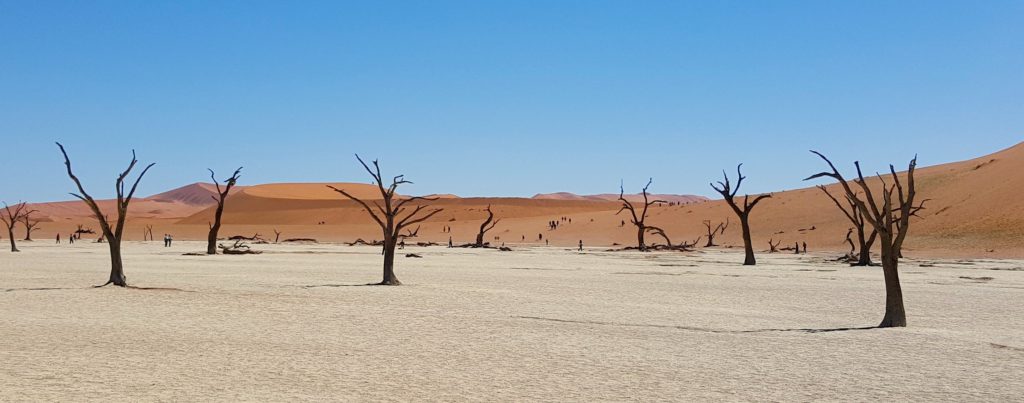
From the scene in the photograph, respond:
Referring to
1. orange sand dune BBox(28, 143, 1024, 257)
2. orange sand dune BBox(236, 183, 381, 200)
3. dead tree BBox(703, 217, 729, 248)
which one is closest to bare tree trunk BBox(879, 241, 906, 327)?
orange sand dune BBox(28, 143, 1024, 257)

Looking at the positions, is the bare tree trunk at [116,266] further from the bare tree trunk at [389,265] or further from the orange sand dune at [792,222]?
the orange sand dune at [792,222]

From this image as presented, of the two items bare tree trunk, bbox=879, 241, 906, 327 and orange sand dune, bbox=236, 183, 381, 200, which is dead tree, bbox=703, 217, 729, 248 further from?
orange sand dune, bbox=236, 183, 381, 200

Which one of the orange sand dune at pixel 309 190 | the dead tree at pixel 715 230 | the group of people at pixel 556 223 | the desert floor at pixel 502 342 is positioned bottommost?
the desert floor at pixel 502 342

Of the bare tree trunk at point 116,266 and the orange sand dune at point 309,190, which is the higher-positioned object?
the orange sand dune at point 309,190

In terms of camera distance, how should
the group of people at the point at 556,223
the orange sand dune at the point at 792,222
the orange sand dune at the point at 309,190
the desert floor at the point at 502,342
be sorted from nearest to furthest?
the desert floor at the point at 502,342 < the orange sand dune at the point at 792,222 < the group of people at the point at 556,223 < the orange sand dune at the point at 309,190

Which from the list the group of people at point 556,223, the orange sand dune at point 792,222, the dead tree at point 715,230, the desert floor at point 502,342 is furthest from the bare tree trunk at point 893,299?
the group of people at point 556,223

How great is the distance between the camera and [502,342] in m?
13.0

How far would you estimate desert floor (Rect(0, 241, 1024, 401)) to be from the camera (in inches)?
375

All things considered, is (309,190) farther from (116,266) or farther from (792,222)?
(116,266)

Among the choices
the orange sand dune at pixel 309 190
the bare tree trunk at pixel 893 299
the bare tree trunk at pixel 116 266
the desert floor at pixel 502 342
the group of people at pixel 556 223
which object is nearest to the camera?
the desert floor at pixel 502 342

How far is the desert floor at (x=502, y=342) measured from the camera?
9.52m

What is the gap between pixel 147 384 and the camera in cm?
950

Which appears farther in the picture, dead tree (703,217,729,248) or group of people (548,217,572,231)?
group of people (548,217,572,231)

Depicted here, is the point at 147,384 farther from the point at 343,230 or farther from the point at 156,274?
the point at 343,230
